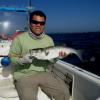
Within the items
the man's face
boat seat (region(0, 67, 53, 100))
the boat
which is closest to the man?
the man's face

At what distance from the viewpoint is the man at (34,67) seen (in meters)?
4.39

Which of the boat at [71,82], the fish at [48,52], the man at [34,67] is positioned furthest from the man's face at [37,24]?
the boat at [71,82]

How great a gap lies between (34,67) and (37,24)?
0.65 m

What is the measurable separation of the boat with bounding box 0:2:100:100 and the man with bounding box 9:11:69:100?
286 mm

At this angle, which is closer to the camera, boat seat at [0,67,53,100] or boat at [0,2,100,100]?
boat at [0,2,100,100]

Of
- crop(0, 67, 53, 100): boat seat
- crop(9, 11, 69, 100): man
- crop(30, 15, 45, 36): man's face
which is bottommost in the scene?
crop(0, 67, 53, 100): boat seat

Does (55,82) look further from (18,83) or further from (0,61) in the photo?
(0,61)

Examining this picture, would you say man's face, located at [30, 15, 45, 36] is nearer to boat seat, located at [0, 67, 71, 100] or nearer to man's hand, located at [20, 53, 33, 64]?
man's hand, located at [20, 53, 33, 64]

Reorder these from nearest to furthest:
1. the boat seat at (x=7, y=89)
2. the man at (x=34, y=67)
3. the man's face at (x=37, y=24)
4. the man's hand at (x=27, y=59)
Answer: the man's hand at (x=27, y=59)
the man at (x=34, y=67)
the man's face at (x=37, y=24)
the boat seat at (x=7, y=89)

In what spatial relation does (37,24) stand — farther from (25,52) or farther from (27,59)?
(27,59)

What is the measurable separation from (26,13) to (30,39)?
8.50 ft

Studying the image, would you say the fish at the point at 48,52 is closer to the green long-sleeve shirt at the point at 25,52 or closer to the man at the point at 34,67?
the man at the point at 34,67

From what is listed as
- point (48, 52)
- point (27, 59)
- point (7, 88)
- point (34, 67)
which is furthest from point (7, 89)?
point (48, 52)

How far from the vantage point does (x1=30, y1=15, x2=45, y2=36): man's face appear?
4.51m
